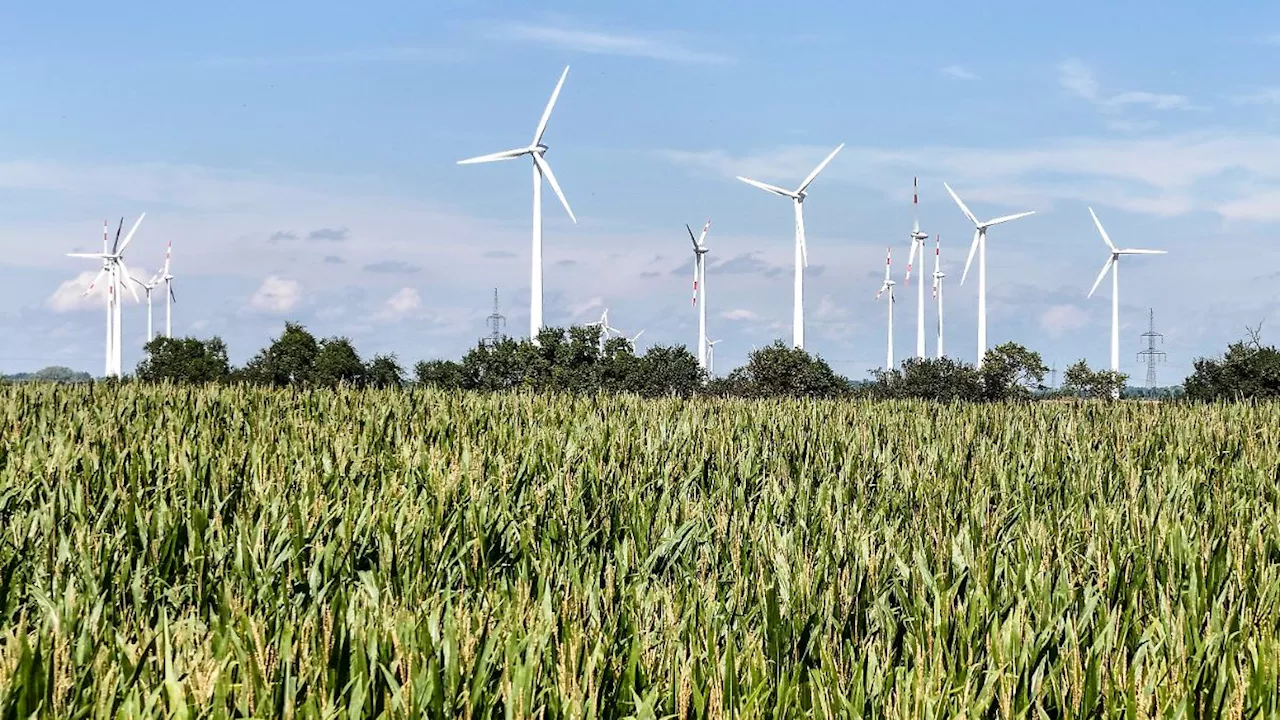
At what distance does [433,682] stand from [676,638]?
1.49 metres

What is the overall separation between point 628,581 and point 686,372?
Result: 9163 cm

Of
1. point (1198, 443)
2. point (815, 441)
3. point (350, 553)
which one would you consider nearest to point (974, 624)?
point (350, 553)

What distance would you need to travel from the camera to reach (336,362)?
355ft

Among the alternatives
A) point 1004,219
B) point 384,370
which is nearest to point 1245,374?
point 1004,219

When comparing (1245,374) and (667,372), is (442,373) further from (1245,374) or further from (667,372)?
(1245,374)

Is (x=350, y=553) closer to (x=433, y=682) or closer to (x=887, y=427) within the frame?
(x=433, y=682)

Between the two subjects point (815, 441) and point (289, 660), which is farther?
point (815, 441)

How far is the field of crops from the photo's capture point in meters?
5.54

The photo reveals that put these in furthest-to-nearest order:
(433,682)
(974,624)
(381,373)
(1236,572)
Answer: (381,373), (1236,572), (974,624), (433,682)

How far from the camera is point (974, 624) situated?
6805 mm

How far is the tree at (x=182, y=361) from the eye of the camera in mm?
116312

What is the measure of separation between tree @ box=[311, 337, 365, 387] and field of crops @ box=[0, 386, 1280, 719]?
89311mm

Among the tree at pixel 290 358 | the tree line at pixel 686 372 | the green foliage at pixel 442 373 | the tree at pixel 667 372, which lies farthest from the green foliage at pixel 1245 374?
the tree at pixel 290 358

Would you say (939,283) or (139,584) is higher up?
(939,283)
